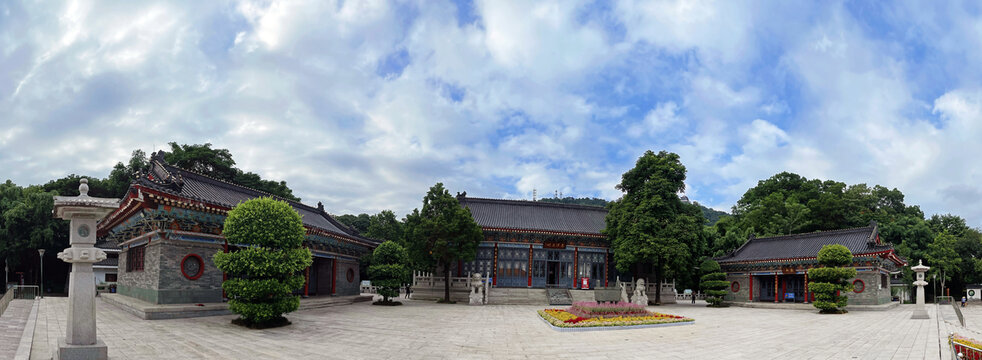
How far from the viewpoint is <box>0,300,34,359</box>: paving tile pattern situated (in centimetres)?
949

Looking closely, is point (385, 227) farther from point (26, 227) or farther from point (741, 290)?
point (741, 290)

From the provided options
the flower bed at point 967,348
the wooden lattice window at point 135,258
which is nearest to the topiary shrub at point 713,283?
the flower bed at point 967,348

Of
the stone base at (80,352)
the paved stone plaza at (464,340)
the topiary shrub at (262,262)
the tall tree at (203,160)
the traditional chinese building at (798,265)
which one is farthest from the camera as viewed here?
the tall tree at (203,160)

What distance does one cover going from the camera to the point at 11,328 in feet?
40.3

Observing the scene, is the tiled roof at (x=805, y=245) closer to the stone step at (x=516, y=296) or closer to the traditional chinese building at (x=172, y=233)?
the stone step at (x=516, y=296)

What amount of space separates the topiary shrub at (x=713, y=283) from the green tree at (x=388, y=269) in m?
17.5

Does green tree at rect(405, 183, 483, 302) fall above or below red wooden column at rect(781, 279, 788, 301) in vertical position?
above

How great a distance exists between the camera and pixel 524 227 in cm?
3350

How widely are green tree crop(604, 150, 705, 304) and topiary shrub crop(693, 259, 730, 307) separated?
1227 mm

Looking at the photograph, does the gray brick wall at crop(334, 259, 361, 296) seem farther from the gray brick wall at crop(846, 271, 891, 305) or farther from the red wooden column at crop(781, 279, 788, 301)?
the gray brick wall at crop(846, 271, 891, 305)

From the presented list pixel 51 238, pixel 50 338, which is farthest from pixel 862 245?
pixel 51 238

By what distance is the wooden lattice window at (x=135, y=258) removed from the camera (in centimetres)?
1912

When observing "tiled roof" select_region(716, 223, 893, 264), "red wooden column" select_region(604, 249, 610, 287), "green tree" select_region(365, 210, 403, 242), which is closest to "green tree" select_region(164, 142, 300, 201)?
"green tree" select_region(365, 210, 403, 242)

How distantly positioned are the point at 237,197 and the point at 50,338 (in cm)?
1075
